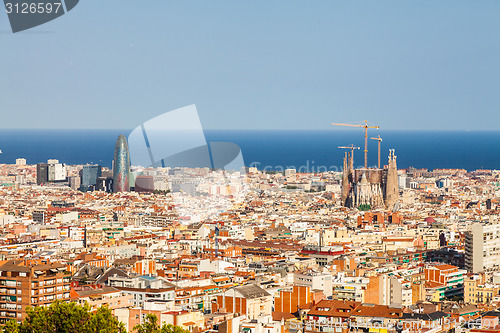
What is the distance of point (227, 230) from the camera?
25.5 m

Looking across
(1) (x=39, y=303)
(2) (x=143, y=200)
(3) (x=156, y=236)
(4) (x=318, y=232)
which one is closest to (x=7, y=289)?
(1) (x=39, y=303)

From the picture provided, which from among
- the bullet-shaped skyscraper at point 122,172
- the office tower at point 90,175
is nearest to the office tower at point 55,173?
the office tower at point 90,175

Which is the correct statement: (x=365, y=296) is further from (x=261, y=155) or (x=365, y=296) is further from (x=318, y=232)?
(x=261, y=155)

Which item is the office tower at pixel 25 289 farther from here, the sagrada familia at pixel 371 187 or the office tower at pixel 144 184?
the office tower at pixel 144 184

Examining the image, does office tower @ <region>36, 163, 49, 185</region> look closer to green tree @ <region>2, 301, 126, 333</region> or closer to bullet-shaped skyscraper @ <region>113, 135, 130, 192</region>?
bullet-shaped skyscraper @ <region>113, 135, 130, 192</region>

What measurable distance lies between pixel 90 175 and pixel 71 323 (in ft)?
111

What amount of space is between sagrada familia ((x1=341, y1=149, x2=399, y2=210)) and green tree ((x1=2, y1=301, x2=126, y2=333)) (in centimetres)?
2419

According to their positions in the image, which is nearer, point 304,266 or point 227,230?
point 304,266

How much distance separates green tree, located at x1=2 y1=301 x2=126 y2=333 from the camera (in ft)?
36.3

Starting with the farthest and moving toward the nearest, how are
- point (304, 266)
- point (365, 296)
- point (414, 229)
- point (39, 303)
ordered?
point (414, 229)
point (304, 266)
point (365, 296)
point (39, 303)

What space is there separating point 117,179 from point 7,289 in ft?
94.0

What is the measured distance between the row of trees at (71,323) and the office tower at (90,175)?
108 feet

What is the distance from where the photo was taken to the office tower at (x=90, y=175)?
44250 mm

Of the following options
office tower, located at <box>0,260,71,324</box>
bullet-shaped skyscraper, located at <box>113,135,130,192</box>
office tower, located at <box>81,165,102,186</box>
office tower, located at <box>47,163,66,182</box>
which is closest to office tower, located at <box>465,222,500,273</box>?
office tower, located at <box>0,260,71,324</box>
